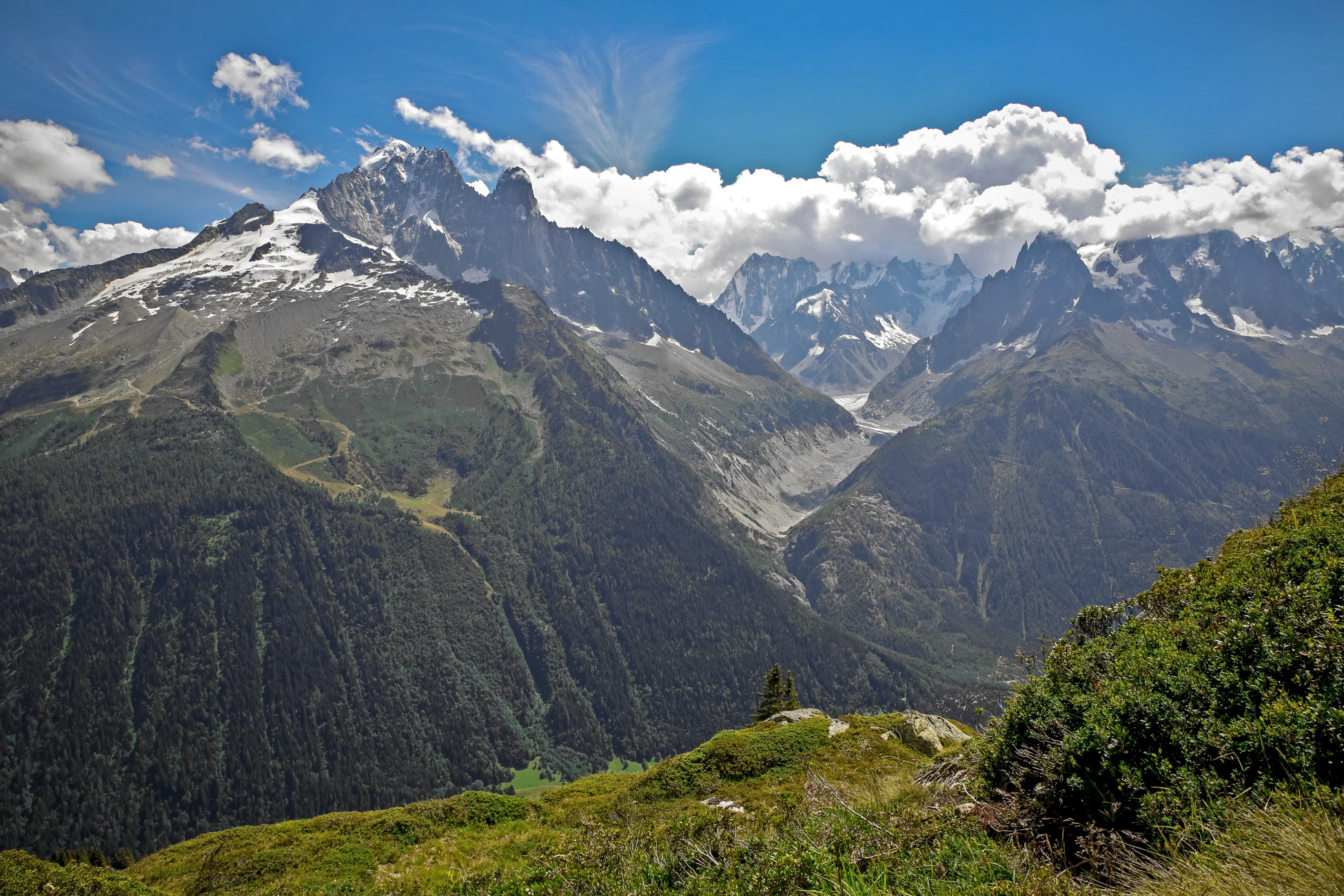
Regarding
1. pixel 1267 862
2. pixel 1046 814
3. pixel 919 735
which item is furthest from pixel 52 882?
pixel 919 735

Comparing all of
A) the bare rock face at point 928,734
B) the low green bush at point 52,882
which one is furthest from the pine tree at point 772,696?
the low green bush at point 52,882

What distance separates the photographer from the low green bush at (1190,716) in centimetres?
1393

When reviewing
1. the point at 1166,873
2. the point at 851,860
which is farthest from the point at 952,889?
the point at 1166,873

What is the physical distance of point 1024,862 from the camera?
13172 mm

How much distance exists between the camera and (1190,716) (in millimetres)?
16797

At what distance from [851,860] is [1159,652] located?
53.1 ft

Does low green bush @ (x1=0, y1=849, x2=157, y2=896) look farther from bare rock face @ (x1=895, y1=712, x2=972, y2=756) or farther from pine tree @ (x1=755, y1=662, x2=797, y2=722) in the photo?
pine tree @ (x1=755, y1=662, x2=797, y2=722)

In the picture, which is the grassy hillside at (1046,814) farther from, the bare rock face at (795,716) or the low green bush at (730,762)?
the bare rock face at (795,716)

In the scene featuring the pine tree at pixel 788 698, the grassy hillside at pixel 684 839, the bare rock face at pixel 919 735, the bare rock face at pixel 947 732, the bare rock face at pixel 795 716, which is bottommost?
the pine tree at pixel 788 698

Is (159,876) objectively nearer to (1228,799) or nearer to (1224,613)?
(1228,799)

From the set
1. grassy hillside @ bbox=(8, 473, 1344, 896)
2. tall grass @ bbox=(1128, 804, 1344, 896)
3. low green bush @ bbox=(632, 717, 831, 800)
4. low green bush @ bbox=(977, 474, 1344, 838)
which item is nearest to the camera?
tall grass @ bbox=(1128, 804, 1344, 896)

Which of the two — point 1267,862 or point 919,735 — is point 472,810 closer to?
point 919,735

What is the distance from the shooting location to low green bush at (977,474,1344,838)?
45.7ft

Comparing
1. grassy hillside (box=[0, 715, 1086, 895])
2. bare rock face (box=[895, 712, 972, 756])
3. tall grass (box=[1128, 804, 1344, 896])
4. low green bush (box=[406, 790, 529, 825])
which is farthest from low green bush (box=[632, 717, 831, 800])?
tall grass (box=[1128, 804, 1344, 896])
